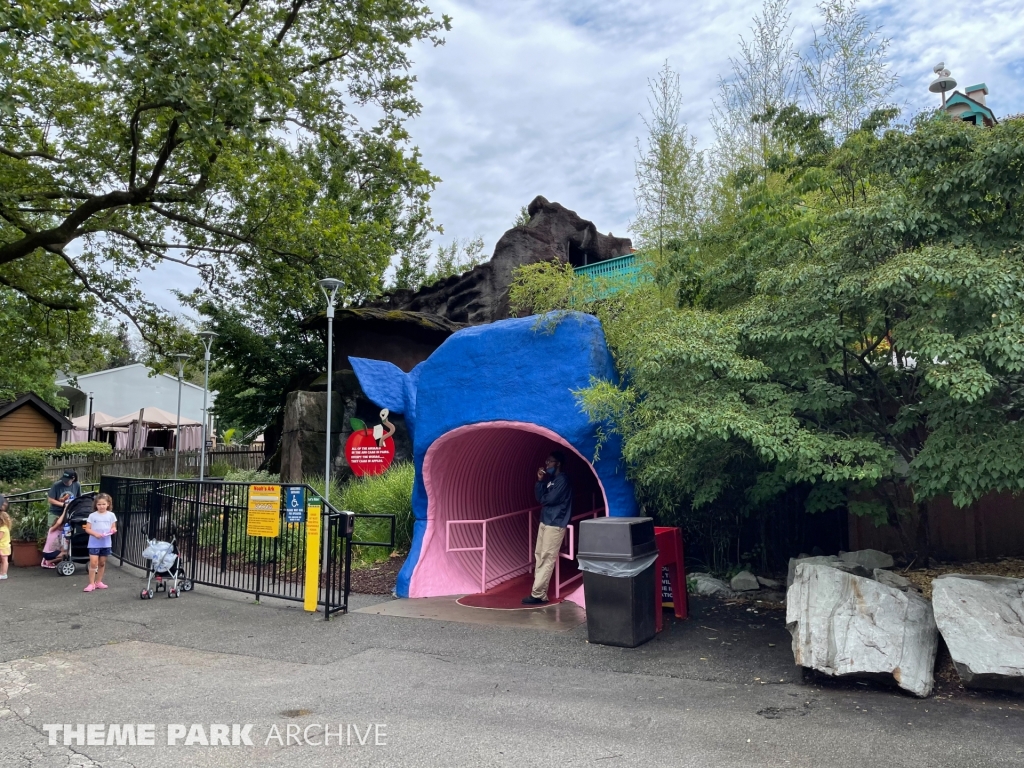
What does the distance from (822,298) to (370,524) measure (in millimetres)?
8053

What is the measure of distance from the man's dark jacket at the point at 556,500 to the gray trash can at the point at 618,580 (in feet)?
5.53

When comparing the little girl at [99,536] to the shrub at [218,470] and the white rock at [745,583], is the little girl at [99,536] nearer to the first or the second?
the white rock at [745,583]

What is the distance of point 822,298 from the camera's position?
20.7ft

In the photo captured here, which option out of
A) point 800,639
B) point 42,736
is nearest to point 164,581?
point 42,736

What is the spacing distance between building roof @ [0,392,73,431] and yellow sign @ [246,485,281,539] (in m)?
27.0

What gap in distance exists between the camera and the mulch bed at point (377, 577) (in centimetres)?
969

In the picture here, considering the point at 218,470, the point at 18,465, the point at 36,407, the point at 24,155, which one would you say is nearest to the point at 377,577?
the point at 24,155

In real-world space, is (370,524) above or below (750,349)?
below

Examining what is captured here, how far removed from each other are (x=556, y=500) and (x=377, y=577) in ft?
10.6

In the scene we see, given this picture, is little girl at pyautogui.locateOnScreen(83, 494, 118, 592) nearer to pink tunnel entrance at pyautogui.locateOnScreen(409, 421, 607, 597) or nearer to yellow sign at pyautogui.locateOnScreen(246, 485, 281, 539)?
yellow sign at pyautogui.locateOnScreen(246, 485, 281, 539)

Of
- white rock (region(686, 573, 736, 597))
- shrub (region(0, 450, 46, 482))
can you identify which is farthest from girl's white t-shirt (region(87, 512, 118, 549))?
shrub (region(0, 450, 46, 482))

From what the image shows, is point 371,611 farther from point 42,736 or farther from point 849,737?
point 849,737

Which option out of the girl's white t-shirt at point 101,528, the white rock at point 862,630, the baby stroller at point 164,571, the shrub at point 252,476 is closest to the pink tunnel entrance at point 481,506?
the white rock at point 862,630

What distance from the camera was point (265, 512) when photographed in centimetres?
869
